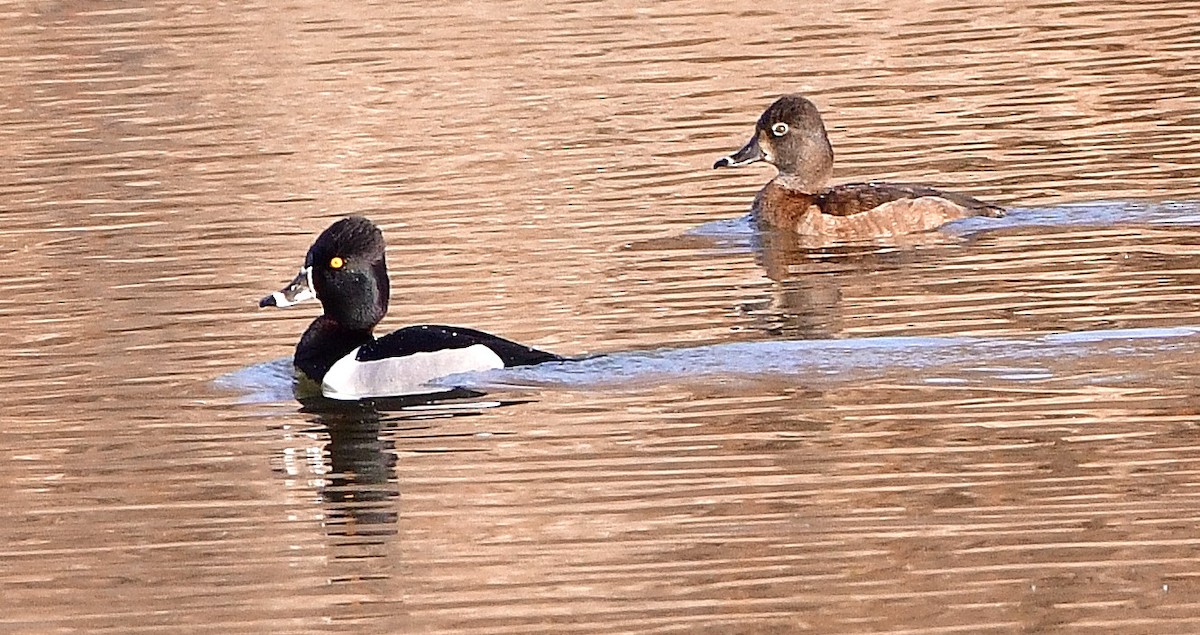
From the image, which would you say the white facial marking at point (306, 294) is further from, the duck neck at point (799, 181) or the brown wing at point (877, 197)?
the duck neck at point (799, 181)

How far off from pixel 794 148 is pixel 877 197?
4.35 feet

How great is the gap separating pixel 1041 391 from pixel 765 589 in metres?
3.06

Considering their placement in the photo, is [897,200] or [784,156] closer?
[897,200]

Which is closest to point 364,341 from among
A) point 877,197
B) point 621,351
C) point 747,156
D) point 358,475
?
point 621,351

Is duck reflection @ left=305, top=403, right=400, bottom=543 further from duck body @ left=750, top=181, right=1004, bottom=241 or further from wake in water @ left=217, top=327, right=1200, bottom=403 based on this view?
duck body @ left=750, top=181, right=1004, bottom=241

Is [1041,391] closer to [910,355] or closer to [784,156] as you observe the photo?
[910,355]

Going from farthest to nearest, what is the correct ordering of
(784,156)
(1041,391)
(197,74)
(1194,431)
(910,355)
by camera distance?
(197,74) → (784,156) → (910,355) → (1041,391) → (1194,431)

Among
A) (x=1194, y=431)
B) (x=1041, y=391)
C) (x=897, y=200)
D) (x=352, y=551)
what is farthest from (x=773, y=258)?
(x=352, y=551)

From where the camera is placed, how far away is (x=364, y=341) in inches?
498

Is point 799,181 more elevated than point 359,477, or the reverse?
point 359,477

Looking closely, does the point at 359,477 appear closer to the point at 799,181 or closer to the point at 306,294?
the point at 306,294

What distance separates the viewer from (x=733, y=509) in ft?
30.8

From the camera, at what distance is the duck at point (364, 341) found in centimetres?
1202

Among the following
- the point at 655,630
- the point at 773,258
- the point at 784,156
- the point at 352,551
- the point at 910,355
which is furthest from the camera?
the point at 784,156
